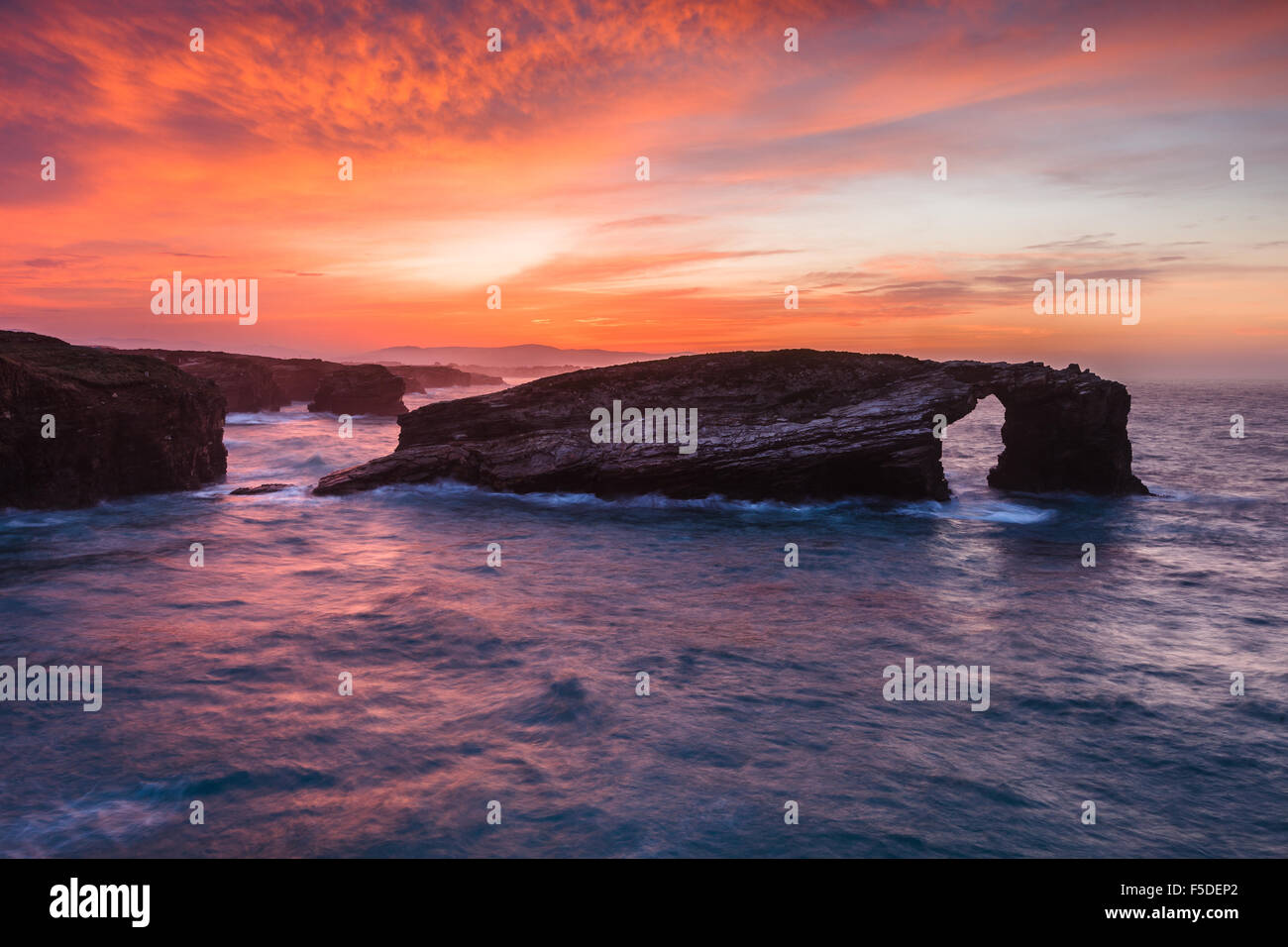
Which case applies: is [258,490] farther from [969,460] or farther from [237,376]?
[237,376]

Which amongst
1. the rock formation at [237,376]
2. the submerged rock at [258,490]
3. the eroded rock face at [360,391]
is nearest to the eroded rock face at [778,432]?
the submerged rock at [258,490]

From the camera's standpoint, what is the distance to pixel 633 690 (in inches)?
547

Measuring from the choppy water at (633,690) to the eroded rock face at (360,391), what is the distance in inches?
2449

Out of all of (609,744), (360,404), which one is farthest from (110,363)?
(360,404)

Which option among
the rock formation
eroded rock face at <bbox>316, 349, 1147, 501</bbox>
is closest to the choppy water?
eroded rock face at <bbox>316, 349, 1147, 501</bbox>

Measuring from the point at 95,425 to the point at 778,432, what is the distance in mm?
31562

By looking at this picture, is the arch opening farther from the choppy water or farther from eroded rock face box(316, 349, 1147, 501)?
the choppy water

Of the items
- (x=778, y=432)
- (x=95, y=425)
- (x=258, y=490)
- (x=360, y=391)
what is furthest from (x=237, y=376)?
(x=778, y=432)

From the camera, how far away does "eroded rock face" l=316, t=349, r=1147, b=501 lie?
33.2 meters

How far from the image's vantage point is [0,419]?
2739 centimetres

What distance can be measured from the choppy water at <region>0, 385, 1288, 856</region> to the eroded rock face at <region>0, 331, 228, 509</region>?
201cm

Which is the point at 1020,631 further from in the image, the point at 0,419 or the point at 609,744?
the point at 0,419

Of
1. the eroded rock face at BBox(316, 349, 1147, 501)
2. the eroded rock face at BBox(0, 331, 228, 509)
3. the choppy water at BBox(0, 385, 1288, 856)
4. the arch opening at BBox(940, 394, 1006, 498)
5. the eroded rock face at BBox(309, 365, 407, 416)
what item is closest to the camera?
the choppy water at BBox(0, 385, 1288, 856)

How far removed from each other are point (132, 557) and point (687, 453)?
22.8m
